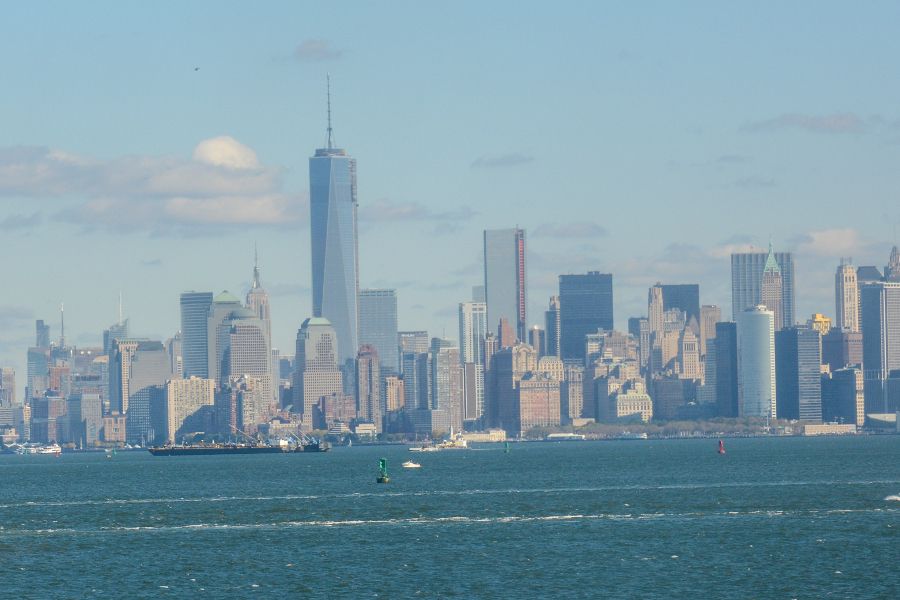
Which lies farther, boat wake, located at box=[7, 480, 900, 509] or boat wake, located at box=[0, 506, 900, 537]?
boat wake, located at box=[7, 480, 900, 509]

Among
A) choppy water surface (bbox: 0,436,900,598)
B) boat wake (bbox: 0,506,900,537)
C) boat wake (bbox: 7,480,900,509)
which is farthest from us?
boat wake (bbox: 7,480,900,509)

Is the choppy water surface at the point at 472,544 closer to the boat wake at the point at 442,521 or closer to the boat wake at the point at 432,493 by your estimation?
the boat wake at the point at 442,521

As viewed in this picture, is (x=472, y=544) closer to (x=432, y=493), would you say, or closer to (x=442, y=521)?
(x=442, y=521)

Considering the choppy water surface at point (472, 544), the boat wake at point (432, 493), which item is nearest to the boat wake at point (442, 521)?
the choppy water surface at point (472, 544)

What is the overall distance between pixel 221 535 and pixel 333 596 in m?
33.8


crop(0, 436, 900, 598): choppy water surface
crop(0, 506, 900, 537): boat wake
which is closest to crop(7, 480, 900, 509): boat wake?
crop(0, 436, 900, 598): choppy water surface

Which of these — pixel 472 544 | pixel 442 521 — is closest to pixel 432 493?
pixel 442 521

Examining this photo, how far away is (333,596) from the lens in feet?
298

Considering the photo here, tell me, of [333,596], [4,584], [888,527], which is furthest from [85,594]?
[888,527]

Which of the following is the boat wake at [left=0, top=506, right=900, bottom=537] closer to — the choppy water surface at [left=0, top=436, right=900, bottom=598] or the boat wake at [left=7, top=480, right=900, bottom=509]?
the choppy water surface at [left=0, top=436, right=900, bottom=598]

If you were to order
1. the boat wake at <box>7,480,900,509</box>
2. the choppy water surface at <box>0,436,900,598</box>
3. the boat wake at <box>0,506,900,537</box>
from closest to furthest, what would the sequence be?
the choppy water surface at <box>0,436,900,598</box> → the boat wake at <box>0,506,900,537</box> → the boat wake at <box>7,480,900,509</box>

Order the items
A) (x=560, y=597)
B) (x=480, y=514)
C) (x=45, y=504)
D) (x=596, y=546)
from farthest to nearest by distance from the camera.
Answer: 1. (x=45, y=504)
2. (x=480, y=514)
3. (x=596, y=546)
4. (x=560, y=597)

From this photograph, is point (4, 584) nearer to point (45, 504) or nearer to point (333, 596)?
point (333, 596)

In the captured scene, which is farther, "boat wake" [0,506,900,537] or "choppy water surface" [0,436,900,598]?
"boat wake" [0,506,900,537]
